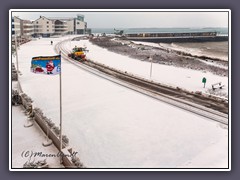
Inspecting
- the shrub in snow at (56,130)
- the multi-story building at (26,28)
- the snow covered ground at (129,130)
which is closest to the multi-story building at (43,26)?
the multi-story building at (26,28)

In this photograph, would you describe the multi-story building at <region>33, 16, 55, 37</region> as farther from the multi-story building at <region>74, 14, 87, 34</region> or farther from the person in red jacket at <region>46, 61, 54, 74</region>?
the person in red jacket at <region>46, 61, 54, 74</region>

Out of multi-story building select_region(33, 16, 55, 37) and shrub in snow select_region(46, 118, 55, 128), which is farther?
multi-story building select_region(33, 16, 55, 37)

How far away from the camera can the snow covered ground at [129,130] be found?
985cm

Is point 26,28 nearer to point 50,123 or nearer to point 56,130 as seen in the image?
point 50,123

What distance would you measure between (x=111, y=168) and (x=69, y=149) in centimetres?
218

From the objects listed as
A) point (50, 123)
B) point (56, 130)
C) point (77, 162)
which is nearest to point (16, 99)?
point (50, 123)

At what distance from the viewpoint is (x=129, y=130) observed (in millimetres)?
12383

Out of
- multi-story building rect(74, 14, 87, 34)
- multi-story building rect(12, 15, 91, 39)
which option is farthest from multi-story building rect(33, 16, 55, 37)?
multi-story building rect(74, 14, 87, 34)

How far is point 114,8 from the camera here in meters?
9.02

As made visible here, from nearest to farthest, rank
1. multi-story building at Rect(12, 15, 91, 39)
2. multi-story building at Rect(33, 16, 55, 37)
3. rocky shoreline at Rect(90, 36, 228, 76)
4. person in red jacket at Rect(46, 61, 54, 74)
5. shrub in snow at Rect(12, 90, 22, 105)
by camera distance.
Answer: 1. person in red jacket at Rect(46, 61, 54, 74)
2. shrub in snow at Rect(12, 90, 22, 105)
3. rocky shoreline at Rect(90, 36, 228, 76)
4. multi-story building at Rect(12, 15, 91, 39)
5. multi-story building at Rect(33, 16, 55, 37)

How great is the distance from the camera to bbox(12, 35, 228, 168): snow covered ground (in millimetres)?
9852

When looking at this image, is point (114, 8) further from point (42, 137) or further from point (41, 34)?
point (41, 34)

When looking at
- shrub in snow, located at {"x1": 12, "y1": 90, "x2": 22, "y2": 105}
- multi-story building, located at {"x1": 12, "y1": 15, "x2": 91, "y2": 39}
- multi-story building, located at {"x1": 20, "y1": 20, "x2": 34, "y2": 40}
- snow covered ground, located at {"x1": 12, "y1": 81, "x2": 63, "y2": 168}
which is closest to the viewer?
snow covered ground, located at {"x1": 12, "y1": 81, "x2": 63, "y2": 168}

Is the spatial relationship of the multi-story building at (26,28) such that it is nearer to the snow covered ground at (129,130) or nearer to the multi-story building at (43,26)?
the multi-story building at (43,26)
